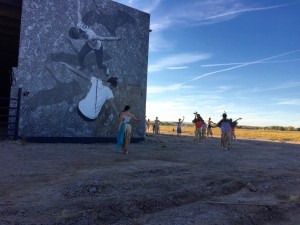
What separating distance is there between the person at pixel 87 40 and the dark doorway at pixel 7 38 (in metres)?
2.84

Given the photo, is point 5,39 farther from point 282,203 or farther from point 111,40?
point 282,203

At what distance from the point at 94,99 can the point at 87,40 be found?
3.12 meters

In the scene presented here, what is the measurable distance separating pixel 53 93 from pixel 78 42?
303 centimetres

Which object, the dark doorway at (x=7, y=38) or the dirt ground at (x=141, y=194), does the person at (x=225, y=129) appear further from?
the dark doorway at (x=7, y=38)

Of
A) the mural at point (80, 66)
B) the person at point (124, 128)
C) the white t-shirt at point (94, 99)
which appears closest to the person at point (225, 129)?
the mural at point (80, 66)

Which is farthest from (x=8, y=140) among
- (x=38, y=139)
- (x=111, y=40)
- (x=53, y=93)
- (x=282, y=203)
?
(x=282, y=203)

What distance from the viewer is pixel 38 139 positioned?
1564cm

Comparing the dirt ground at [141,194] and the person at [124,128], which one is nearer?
the dirt ground at [141,194]

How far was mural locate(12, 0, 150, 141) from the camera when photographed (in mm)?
15531

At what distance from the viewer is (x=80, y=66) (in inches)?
675

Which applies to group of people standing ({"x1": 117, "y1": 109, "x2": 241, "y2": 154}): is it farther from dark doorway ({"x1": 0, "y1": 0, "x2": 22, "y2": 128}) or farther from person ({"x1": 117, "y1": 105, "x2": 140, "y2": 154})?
dark doorway ({"x1": 0, "y1": 0, "x2": 22, "y2": 128})

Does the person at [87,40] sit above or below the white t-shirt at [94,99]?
above

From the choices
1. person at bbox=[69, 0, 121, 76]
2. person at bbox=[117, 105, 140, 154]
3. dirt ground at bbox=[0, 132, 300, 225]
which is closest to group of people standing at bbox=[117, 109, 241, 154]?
person at bbox=[117, 105, 140, 154]

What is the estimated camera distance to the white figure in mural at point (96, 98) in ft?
56.4
